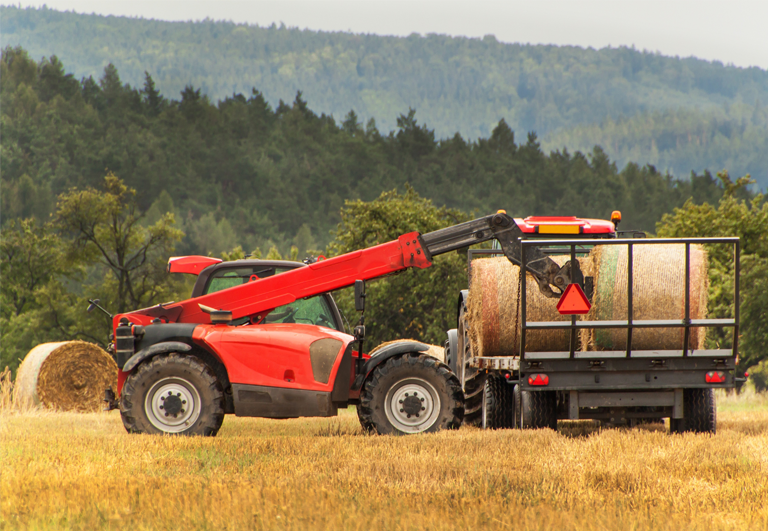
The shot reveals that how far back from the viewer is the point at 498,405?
9.64 meters

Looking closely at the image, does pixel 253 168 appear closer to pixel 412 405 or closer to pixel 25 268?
pixel 25 268

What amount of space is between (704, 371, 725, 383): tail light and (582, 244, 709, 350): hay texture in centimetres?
33

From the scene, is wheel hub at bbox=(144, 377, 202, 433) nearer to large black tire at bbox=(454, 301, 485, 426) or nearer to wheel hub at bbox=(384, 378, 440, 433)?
wheel hub at bbox=(384, 378, 440, 433)

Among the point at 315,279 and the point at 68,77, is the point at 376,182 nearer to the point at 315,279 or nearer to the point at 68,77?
the point at 68,77

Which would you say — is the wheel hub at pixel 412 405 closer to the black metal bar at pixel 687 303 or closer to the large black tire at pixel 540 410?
the large black tire at pixel 540 410

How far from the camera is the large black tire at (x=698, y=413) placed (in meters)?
8.48

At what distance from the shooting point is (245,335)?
873 centimetres

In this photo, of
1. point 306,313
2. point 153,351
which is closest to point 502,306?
point 306,313

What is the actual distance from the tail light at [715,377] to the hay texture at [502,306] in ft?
4.44

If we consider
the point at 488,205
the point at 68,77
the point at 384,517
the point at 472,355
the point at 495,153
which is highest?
the point at 68,77

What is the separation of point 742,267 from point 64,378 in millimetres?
21542

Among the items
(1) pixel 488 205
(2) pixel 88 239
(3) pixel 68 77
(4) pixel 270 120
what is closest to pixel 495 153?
(1) pixel 488 205

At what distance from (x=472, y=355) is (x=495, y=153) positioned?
333ft

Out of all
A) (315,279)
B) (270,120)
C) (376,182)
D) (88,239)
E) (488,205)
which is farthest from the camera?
(270,120)
